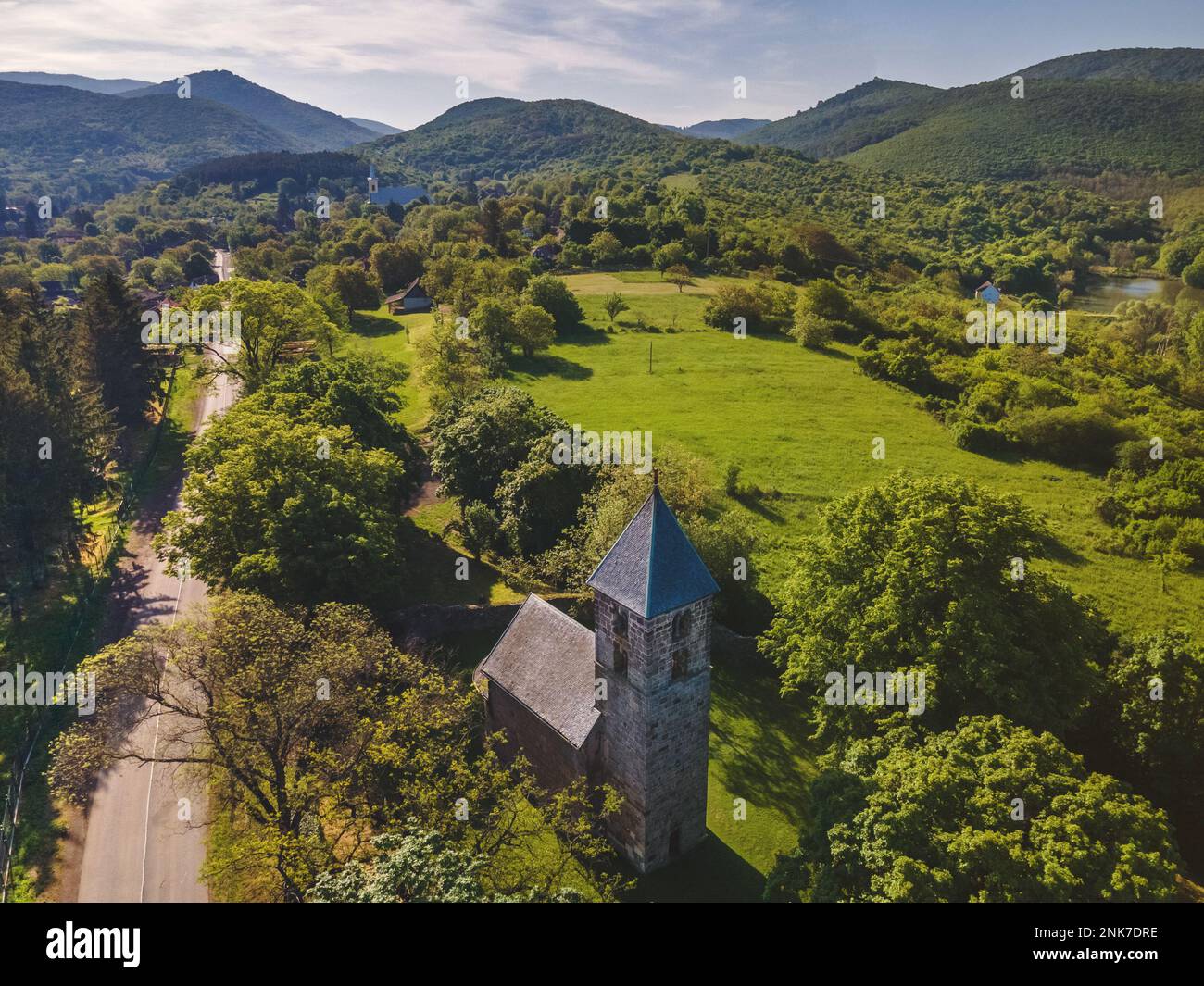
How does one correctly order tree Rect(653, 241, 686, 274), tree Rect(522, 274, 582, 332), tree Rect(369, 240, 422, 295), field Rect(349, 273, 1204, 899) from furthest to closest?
tree Rect(369, 240, 422, 295) < tree Rect(653, 241, 686, 274) < tree Rect(522, 274, 582, 332) < field Rect(349, 273, 1204, 899)

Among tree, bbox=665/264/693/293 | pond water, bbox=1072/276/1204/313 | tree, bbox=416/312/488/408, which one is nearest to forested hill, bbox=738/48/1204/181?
pond water, bbox=1072/276/1204/313

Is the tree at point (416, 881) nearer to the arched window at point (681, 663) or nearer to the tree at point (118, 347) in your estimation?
the arched window at point (681, 663)

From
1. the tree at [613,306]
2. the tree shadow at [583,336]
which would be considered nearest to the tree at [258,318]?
the tree shadow at [583,336]

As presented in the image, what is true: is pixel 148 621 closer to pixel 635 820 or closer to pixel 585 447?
pixel 585 447

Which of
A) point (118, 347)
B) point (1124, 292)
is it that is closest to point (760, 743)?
point (118, 347)

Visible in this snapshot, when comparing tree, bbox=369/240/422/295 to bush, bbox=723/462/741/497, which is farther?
tree, bbox=369/240/422/295

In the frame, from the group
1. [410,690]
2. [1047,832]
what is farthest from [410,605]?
[1047,832]

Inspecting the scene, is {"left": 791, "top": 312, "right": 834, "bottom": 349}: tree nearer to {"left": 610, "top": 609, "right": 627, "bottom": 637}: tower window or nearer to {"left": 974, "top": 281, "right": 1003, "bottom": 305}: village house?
{"left": 974, "top": 281, "right": 1003, "bottom": 305}: village house

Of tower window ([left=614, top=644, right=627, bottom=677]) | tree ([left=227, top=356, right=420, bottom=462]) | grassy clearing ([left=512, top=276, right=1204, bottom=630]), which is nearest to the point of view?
tower window ([left=614, top=644, right=627, bottom=677])
